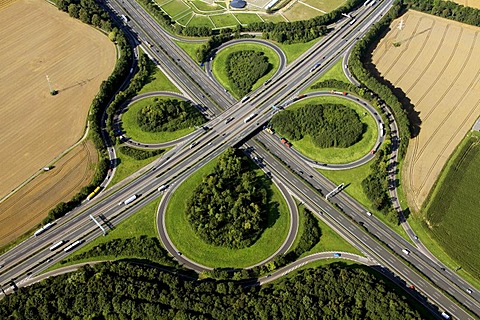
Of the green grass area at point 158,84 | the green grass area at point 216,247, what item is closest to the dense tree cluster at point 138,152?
the green grass area at point 216,247

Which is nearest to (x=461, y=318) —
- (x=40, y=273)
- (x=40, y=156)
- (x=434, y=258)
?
(x=434, y=258)

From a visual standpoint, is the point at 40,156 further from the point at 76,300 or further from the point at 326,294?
the point at 326,294

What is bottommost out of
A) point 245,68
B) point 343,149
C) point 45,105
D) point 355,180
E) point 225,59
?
point 45,105

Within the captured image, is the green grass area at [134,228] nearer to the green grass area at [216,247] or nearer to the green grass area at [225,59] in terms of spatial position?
the green grass area at [216,247]

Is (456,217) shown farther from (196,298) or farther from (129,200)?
(129,200)

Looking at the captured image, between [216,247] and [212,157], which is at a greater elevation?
[212,157]

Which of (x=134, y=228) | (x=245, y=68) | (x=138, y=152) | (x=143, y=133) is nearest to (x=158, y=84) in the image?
(x=143, y=133)

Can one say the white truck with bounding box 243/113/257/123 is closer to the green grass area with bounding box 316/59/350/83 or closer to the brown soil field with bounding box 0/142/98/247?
the green grass area with bounding box 316/59/350/83
